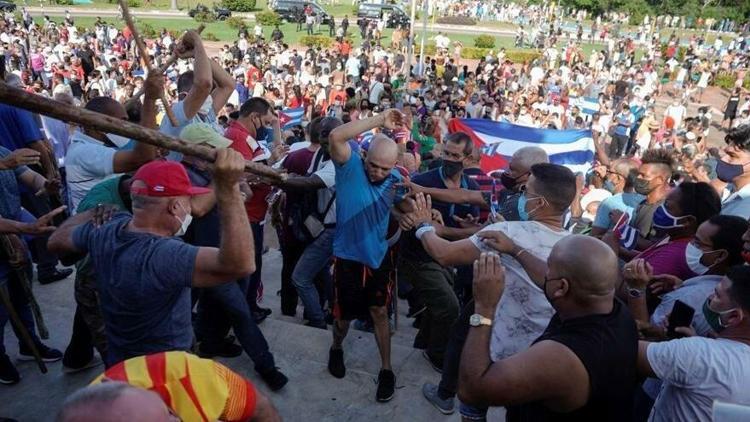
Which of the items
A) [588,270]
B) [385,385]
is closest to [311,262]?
[385,385]

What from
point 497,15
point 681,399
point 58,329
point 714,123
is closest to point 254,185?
point 58,329

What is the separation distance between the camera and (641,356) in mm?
2475

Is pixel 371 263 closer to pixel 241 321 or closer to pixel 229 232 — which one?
pixel 241 321

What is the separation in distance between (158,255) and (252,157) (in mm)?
2702

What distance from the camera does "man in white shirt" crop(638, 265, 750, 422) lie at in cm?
229

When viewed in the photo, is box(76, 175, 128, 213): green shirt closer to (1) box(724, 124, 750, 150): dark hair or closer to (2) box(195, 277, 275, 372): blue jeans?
(2) box(195, 277, 275, 372): blue jeans

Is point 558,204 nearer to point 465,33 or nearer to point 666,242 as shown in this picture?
point 666,242

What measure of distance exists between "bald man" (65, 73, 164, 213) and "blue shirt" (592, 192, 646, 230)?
13.1 ft

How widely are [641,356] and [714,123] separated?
2372 centimetres

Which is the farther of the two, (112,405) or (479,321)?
(479,321)

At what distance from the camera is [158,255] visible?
8.25ft

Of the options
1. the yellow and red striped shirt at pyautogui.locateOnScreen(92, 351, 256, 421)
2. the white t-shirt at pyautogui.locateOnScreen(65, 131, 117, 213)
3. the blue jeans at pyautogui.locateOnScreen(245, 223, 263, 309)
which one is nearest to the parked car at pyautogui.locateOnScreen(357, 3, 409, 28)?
the blue jeans at pyautogui.locateOnScreen(245, 223, 263, 309)

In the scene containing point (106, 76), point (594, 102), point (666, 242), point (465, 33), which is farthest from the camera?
point (465, 33)

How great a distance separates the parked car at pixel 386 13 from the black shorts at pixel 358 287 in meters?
40.1
